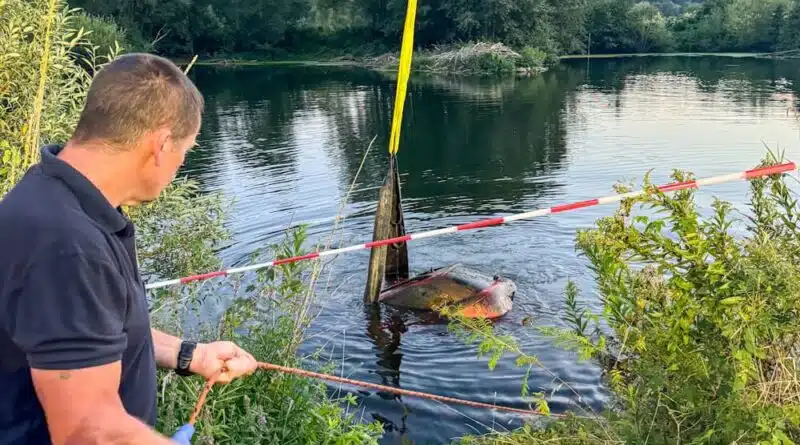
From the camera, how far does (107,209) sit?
1903 mm

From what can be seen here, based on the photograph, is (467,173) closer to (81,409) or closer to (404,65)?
(404,65)

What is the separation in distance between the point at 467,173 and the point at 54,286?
51.9ft

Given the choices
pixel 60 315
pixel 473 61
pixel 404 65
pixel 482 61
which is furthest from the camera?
pixel 473 61

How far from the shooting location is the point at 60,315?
66.1 inches

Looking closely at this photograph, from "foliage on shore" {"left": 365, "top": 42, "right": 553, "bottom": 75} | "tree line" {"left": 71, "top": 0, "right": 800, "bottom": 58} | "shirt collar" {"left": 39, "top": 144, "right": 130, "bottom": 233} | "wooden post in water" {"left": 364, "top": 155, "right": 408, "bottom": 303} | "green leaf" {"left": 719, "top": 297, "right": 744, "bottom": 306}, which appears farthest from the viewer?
"tree line" {"left": 71, "top": 0, "right": 800, "bottom": 58}

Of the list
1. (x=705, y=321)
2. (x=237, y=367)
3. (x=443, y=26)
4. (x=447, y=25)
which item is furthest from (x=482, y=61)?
(x=237, y=367)

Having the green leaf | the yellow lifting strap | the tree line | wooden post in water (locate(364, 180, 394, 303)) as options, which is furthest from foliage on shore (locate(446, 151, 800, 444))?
the tree line

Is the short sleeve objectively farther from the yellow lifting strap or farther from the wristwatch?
the yellow lifting strap

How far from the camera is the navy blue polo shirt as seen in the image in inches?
65.9

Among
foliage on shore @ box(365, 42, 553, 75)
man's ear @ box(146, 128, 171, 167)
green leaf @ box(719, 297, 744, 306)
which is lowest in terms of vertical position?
green leaf @ box(719, 297, 744, 306)

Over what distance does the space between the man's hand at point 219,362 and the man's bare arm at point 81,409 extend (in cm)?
104

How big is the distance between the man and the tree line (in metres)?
52.6

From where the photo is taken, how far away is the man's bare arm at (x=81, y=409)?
1.71 m

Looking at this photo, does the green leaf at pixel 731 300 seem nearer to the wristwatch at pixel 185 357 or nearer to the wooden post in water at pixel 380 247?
the wristwatch at pixel 185 357
